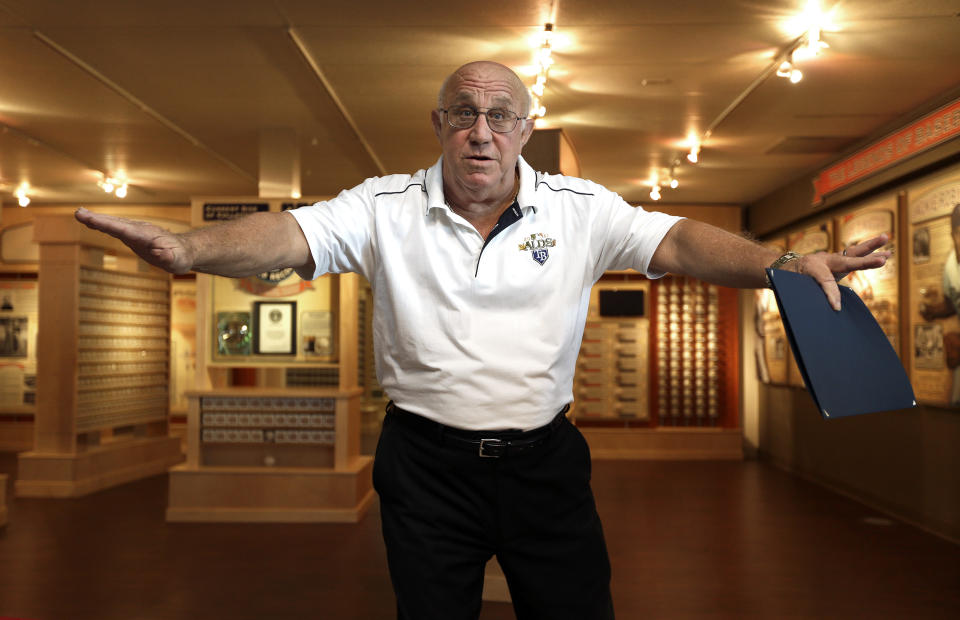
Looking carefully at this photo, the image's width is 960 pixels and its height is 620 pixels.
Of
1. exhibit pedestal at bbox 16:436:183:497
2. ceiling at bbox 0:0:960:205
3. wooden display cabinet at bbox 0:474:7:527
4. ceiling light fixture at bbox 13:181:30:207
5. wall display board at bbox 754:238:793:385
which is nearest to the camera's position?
ceiling at bbox 0:0:960:205

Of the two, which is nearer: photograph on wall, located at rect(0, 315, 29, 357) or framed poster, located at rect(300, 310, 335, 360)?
framed poster, located at rect(300, 310, 335, 360)

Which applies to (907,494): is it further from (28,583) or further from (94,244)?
(94,244)

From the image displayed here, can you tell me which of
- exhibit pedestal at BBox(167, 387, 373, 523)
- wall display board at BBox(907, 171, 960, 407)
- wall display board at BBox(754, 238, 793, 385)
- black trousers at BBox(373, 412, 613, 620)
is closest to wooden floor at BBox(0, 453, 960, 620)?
exhibit pedestal at BBox(167, 387, 373, 523)

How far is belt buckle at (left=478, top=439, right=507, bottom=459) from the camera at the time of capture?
1.68m

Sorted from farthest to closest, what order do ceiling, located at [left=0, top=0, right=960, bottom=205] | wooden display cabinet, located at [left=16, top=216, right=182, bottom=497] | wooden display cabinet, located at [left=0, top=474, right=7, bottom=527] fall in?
wooden display cabinet, located at [left=16, top=216, right=182, bottom=497], wooden display cabinet, located at [left=0, top=474, right=7, bottom=527], ceiling, located at [left=0, top=0, right=960, bottom=205]

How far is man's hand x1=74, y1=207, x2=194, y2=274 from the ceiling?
3.31 metres

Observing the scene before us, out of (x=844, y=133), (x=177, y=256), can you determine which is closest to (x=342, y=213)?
(x=177, y=256)

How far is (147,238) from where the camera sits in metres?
1.35

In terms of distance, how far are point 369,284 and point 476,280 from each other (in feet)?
14.3

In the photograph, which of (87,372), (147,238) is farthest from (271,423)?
(147,238)

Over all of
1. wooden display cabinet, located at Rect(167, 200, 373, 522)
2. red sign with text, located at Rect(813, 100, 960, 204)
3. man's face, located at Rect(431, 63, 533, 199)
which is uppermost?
red sign with text, located at Rect(813, 100, 960, 204)

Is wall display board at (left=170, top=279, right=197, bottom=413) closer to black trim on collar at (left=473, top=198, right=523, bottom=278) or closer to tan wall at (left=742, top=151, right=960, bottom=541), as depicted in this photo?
tan wall at (left=742, top=151, right=960, bottom=541)

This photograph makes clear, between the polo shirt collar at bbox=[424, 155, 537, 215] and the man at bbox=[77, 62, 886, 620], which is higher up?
the polo shirt collar at bbox=[424, 155, 537, 215]

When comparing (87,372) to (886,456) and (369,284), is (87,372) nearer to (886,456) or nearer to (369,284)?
(369,284)
